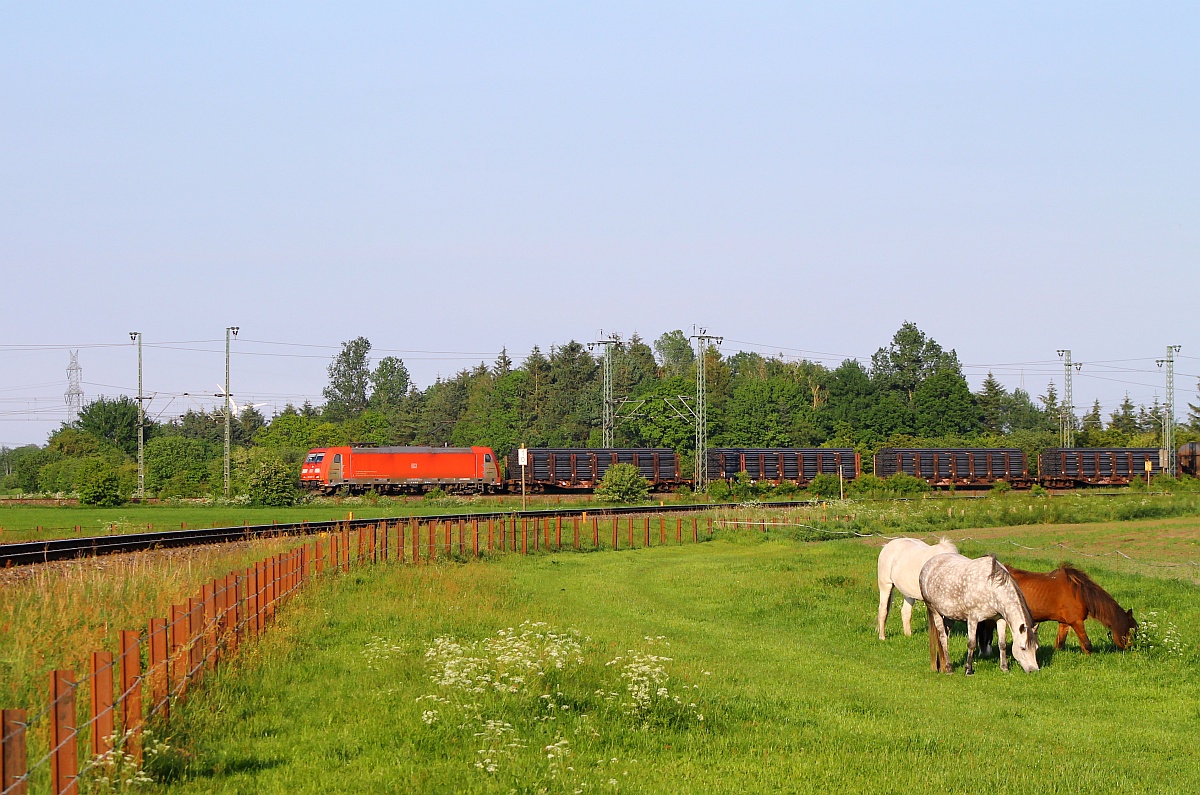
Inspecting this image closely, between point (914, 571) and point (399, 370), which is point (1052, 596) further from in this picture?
point (399, 370)

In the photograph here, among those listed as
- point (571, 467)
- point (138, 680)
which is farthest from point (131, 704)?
point (571, 467)

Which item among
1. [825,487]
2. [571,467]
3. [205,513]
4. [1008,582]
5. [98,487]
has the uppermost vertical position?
[571,467]

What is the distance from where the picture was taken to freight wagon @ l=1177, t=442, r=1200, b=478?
3440 inches

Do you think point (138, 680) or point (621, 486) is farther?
point (621, 486)

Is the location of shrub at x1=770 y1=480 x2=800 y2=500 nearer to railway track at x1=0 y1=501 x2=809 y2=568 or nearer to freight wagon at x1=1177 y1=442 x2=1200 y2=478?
railway track at x1=0 y1=501 x2=809 y2=568

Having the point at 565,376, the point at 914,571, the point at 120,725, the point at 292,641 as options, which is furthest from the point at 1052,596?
the point at 565,376

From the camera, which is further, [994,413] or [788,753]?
[994,413]

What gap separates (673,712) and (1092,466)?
8083 centimetres

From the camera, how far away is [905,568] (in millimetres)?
18578

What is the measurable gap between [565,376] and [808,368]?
36.0 metres

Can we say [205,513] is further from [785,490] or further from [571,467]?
[785,490]

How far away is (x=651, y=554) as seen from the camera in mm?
38156

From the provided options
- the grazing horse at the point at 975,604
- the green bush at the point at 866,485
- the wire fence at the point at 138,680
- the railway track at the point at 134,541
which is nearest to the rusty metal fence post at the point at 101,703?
the wire fence at the point at 138,680

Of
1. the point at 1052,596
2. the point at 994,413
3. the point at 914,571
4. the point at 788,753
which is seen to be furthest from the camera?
the point at 994,413
